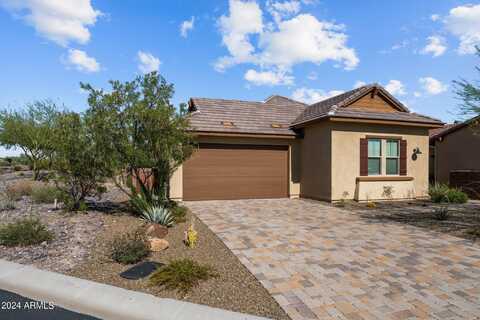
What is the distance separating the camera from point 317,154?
12562mm

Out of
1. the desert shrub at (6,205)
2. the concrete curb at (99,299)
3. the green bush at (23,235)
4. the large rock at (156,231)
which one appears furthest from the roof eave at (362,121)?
the desert shrub at (6,205)

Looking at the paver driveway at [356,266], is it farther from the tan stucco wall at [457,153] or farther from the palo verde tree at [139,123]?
the tan stucco wall at [457,153]

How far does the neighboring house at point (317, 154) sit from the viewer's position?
1193 centimetres

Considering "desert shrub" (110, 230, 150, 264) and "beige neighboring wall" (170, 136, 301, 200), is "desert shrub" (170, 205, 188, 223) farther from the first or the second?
"beige neighboring wall" (170, 136, 301, 200)

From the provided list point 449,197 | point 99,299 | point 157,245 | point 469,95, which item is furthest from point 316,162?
point 99,299

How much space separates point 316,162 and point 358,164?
1.83m

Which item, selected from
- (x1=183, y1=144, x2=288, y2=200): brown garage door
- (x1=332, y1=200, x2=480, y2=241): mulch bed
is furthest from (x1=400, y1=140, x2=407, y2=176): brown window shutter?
(x1=183, y1=144, x2=288, y2=200): brown garage door

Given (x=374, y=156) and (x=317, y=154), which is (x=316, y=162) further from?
(x=374, y=156)

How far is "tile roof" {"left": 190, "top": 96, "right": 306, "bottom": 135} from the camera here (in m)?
12.8

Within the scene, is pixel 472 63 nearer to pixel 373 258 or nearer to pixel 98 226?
pixel 373 258

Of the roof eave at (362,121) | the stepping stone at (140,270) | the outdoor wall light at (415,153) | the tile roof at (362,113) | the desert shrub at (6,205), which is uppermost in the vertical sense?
the tile roof at (362,113)

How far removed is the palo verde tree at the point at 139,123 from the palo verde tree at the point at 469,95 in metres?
8.54

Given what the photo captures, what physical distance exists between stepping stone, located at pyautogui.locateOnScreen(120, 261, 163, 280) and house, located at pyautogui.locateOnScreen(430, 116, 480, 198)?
54.0 feet

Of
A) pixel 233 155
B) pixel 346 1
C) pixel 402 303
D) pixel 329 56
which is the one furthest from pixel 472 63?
pixel 233 155
